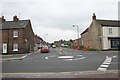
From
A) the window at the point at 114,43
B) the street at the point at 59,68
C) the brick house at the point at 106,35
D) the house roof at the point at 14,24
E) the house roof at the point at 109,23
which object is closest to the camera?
the street at the point at 59,68

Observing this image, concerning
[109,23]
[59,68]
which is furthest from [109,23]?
[59,68]

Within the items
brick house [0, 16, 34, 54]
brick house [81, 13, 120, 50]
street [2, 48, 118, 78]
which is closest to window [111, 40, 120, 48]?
brick house [81, 13, 120, 50]

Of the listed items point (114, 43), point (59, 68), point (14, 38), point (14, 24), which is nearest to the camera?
point (59, 68)

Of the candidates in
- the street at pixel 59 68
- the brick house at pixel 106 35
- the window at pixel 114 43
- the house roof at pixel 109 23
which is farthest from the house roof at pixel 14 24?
the street at pixel 59 68

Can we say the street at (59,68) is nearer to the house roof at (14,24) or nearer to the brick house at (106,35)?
the house roof at (14,24)

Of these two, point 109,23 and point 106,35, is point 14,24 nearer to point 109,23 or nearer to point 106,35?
point 106,35

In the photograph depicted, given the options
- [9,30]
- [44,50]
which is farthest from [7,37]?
[44,50]

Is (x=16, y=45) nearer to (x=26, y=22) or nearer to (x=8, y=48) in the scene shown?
(x=8, y=48)

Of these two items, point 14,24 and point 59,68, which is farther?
point 14,24

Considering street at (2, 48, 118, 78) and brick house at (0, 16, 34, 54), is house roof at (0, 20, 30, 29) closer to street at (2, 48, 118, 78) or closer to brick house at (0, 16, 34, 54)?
brick house at (0, 16, 34, 54)

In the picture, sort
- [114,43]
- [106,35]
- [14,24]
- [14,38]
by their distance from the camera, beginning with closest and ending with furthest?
[14,38], [14,24], [106,35], [114,43]

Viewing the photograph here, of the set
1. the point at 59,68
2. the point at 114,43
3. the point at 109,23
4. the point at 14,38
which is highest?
the point at 109,23

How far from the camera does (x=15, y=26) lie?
1937 inches

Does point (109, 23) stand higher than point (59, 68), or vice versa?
point (109, 23)
